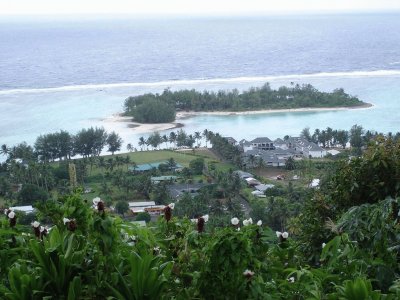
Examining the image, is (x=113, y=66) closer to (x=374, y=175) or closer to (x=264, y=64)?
(x=264, y=64)

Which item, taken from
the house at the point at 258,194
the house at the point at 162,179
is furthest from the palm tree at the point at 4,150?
the house at the point at 258,194

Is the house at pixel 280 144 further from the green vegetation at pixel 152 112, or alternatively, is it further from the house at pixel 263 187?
the green vegetation at pixel 152 112

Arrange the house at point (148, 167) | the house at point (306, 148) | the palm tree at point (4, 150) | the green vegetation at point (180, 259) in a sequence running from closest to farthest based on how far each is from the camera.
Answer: the green vegetation at point (180, 259) → the house at point (148, 167) → the palm tree at point (4, 150) → the house at point (306, 148)

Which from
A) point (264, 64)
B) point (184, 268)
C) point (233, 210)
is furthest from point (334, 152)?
point (264, 64)

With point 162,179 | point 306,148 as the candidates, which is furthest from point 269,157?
point 162,179

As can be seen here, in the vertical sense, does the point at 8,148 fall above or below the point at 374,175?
below
